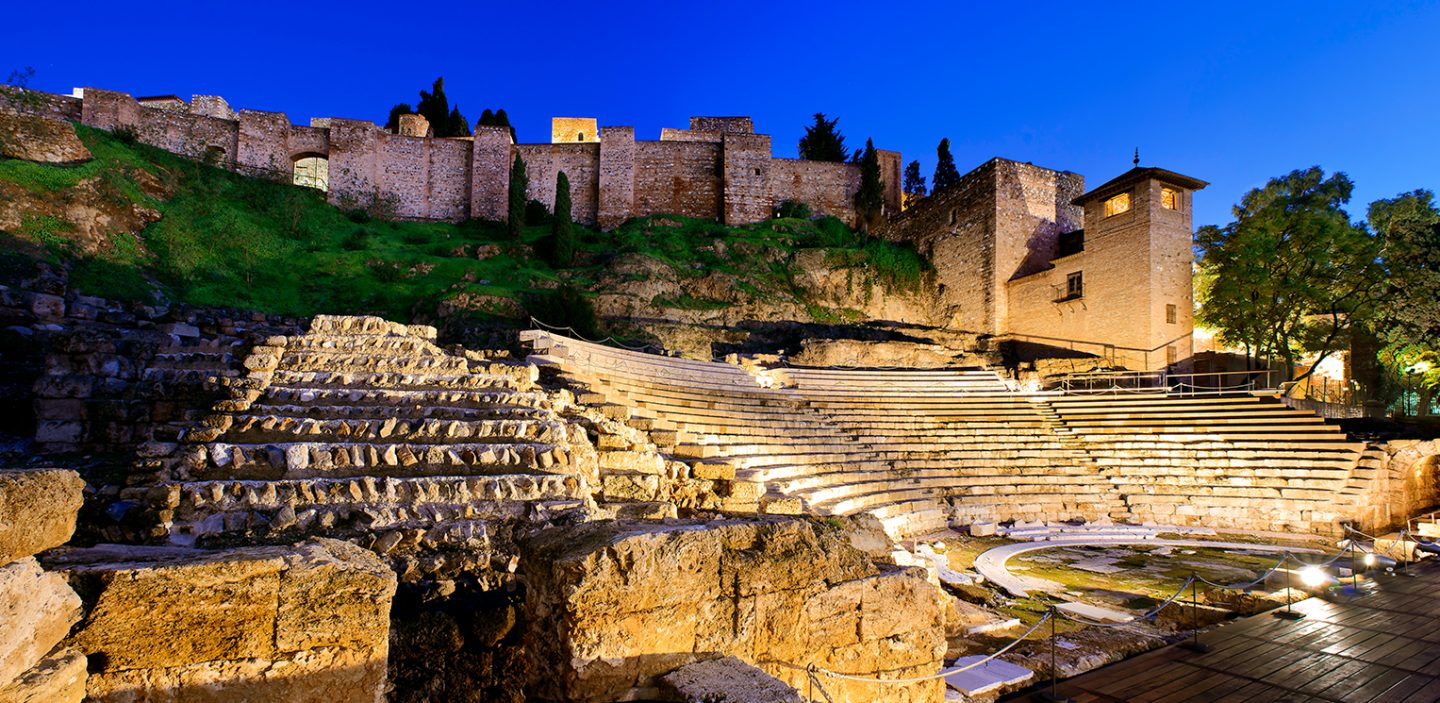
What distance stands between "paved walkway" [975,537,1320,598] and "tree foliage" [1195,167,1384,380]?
11140mm

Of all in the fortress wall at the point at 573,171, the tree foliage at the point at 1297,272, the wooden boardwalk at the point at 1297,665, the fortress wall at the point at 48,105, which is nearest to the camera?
the wooden boardwalk at the point at 1297,665

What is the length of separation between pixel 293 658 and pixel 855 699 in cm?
265

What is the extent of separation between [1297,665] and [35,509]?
302 inches

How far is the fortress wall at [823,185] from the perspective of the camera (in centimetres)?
3750

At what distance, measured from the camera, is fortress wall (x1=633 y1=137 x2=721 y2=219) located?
3669cm

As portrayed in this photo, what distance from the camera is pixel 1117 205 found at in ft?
77.3

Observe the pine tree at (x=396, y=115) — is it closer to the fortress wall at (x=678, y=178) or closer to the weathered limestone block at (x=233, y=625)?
the fortress wall at (x=678, y=178)

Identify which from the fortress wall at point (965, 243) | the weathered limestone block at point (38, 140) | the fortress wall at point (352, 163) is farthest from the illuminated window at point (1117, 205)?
the weathered limestone block at point (38, 140)

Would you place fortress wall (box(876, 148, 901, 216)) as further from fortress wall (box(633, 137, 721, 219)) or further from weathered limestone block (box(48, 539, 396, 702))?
weathered limestone block (box(48, 539, 396, 702))

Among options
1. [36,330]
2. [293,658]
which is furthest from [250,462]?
[36,330]

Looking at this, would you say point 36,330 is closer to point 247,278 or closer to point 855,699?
point 855,699

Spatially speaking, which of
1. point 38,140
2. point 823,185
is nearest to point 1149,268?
point 823,185

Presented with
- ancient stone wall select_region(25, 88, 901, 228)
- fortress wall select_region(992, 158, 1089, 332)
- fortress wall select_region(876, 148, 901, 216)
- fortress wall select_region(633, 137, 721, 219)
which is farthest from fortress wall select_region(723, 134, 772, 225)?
fortress wall select_region(992, 158, 1089, 332)

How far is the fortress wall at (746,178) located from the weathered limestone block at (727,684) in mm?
34618
